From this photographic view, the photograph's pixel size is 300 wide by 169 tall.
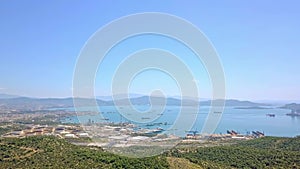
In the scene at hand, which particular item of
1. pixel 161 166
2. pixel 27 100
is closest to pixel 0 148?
pixel 161 166

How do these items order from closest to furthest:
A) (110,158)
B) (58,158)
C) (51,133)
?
(110,158) < (58,158) < (51,133)

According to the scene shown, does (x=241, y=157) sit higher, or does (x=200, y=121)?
(x=200, y=121)

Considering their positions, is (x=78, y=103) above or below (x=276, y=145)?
above

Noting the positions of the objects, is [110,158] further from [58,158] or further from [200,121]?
[200,121]

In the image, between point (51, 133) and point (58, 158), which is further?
point (51, 133)

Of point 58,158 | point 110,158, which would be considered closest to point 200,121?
point 110,158

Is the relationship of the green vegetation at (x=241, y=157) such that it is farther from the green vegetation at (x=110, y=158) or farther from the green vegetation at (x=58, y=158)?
the green vegetation at (x=58, y=158)

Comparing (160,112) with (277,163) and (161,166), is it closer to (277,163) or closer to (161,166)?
(161,166)

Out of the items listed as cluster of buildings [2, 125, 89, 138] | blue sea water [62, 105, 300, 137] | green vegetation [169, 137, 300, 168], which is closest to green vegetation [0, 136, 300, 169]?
green vegetation [169, 137, 300, 168]

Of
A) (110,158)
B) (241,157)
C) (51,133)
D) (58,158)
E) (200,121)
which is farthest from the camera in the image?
(51,133)
